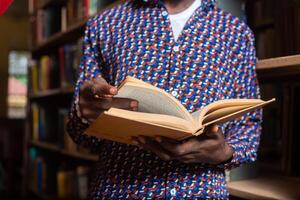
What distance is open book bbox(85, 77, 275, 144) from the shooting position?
733mm

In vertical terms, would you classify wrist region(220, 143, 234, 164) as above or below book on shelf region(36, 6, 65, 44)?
below

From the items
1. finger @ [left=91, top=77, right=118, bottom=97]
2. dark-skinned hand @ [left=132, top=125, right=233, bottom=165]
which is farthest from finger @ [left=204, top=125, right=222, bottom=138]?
finger @ [left=91, top=77, right=118, bottom=97]

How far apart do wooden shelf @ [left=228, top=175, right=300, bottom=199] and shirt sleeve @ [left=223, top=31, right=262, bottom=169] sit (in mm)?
181

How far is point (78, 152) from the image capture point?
2324 mm

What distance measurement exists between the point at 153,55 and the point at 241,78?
23 centimetres

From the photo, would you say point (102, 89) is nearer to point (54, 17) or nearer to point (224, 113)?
point (224, 113)

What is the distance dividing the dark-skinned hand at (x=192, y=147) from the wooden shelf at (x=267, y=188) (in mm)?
314

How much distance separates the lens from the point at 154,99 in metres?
0.77

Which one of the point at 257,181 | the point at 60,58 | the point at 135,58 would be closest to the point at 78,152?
the point at 60,58

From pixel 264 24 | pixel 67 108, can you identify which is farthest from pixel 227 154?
pixel 67 108

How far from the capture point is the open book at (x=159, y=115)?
0.73m

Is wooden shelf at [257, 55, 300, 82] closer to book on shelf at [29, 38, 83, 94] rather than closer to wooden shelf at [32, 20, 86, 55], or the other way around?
book on shelf at [29, 38, 83, 94]

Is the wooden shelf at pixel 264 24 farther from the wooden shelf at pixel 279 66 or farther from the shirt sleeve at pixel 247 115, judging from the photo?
the shirt sleeve at pixel 247 115

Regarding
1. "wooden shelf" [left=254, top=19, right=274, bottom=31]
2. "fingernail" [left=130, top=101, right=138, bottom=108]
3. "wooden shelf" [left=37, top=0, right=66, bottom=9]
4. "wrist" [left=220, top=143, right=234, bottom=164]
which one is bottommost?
"wrist" [left=220, top=143, right=234, bottom=164]
